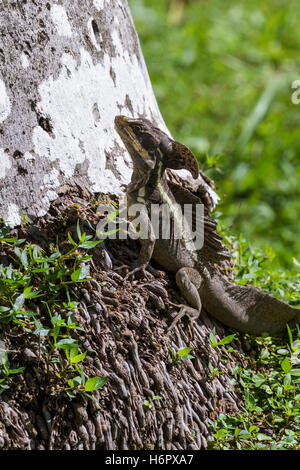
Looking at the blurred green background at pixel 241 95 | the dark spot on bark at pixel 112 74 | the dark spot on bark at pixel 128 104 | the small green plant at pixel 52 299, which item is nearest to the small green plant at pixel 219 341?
the small green plant at pixel 52 299

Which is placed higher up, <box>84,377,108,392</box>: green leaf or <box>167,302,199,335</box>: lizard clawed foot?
<box>167,302,199,335</box>: lizard clawed foot

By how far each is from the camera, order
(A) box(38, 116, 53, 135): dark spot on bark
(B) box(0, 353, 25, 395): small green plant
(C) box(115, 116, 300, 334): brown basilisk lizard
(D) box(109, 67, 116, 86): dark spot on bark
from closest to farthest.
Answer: (B) box(0, 353, 25, 395): small green plant
(A) box(38, 116, 53, 135): dark spot on bark
(C) box(115, 116, 300, 334): brown basilisk lizard
(D) box(109, 67, 116, 86): dark spot on bark

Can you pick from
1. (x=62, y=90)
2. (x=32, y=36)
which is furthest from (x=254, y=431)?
(x=32, y=36)

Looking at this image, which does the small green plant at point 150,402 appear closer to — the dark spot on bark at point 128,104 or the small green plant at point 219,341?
the small green plant at point 219,341

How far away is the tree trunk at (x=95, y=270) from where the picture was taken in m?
2.90

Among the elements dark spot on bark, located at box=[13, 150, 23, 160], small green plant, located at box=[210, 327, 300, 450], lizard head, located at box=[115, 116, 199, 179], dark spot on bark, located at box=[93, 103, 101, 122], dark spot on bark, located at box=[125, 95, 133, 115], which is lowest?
small green plant, located at box=[210, 327, 300, 450]

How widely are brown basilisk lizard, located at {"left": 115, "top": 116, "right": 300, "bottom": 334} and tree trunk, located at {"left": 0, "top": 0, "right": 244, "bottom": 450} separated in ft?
0.43

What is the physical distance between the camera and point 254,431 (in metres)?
3.24

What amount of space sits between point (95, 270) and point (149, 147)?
82cm

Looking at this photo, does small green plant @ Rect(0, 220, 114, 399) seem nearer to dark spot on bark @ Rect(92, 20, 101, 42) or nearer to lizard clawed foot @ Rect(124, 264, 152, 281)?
lizard clawed foot @ Rect(124, 264, 152, 281)

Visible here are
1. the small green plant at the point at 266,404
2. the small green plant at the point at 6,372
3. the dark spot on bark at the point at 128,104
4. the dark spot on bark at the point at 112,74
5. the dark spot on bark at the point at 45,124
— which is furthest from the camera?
the dark spot on bark at the point at 128,104

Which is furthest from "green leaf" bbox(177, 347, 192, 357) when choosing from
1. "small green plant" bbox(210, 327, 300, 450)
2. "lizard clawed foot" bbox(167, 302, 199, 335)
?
"small green plant" bbox(210, 327, 300, 450)

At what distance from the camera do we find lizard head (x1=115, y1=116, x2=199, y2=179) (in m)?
3.53
